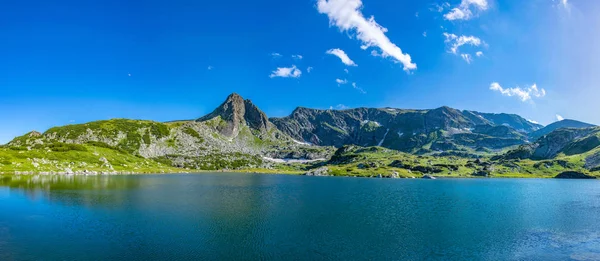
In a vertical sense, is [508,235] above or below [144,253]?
below

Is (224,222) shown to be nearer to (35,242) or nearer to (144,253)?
(144,253)

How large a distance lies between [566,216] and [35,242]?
107 meters

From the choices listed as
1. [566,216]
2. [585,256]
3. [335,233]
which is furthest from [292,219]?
[566,216]

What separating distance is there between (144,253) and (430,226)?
50713mm

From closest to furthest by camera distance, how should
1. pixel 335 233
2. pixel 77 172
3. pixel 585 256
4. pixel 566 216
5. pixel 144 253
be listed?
pixel 144 253 < pixel 585 256 < pixel 335 233 < pixel 566 216 < pixel 77 172

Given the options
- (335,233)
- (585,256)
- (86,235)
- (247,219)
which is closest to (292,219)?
(247,219)

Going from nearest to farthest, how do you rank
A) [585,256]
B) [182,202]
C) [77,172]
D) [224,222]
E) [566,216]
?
1. [585,256]
2. [224,222]
3. [566,216]
4. [182,202]
5. [77,172]

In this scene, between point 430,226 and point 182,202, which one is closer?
point 430,226

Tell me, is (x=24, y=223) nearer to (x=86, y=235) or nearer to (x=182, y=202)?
(x=86, y=235)

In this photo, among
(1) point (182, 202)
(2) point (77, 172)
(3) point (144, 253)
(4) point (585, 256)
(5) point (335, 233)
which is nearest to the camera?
(3) point (144, 253)

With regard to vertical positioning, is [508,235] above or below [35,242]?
below

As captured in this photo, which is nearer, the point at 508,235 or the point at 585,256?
the point at 585,256

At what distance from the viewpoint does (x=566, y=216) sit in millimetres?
73625

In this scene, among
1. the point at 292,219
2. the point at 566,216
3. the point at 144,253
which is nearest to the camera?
the point at 144,253
